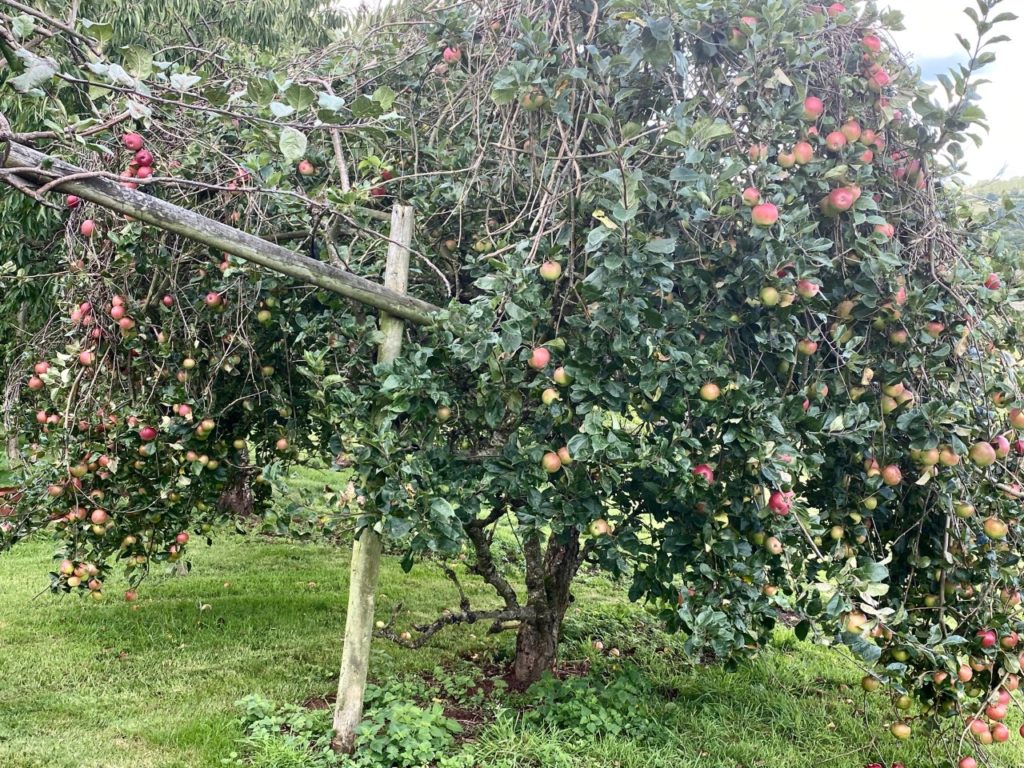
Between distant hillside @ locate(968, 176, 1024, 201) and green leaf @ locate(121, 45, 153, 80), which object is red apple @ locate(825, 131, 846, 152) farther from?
green leaf @ locate(121, 45, 153, 80)

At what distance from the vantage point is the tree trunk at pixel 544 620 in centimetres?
342

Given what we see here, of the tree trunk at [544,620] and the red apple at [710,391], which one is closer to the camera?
the red apple at [710,391]

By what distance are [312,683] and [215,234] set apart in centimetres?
221

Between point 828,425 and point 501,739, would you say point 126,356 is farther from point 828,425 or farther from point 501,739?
point 828,425

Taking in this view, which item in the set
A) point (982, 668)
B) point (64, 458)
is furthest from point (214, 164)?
point (982, 668)

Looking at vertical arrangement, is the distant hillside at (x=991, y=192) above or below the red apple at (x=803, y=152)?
above

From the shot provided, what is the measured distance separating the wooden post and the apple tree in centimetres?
10

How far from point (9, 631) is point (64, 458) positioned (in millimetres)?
1995

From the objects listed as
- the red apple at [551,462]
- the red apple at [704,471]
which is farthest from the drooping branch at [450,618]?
the red apple at [704,471]

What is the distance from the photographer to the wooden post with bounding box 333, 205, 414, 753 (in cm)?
260

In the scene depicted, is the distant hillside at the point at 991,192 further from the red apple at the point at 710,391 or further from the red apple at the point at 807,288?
the red apple at the point at 710,391

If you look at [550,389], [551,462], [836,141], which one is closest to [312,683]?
[551,462]

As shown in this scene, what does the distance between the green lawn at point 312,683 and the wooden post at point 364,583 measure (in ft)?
1.49

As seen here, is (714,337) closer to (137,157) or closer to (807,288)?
(807,288)
